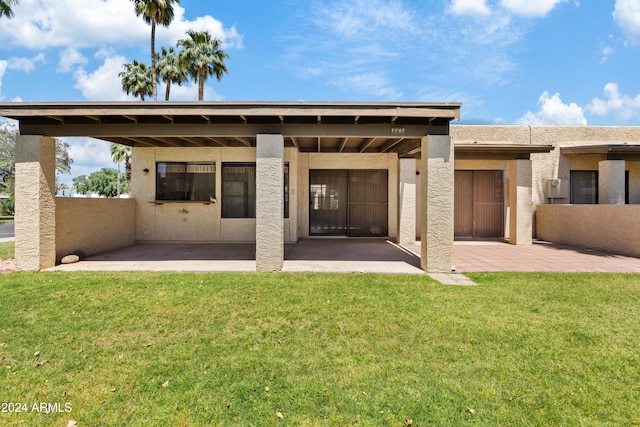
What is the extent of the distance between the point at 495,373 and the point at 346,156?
402 inches

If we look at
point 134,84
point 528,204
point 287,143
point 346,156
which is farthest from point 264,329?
point 134,84

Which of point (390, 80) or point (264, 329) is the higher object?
point (390, 80)

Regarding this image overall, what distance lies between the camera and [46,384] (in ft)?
9.12

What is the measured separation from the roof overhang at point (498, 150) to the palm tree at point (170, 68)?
19.1 meters

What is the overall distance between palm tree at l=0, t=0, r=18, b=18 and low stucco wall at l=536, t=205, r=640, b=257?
22288 mm

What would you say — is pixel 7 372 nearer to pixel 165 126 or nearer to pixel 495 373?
pixel 495 373

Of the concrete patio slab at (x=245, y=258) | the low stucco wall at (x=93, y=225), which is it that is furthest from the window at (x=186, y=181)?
the concrete patio slab at (x=245, y=258)

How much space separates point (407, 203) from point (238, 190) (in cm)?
632

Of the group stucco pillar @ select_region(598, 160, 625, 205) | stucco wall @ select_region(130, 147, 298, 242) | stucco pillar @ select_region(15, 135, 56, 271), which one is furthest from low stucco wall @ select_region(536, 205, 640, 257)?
stucco pillar @ select_region(15, 135, 56, 271)

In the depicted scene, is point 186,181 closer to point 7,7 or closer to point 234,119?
point 234,119

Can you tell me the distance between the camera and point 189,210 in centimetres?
1139

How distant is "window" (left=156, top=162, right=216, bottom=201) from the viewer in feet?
37.6

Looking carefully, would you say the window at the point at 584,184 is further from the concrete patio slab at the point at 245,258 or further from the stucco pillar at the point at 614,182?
the concrete patio slab at the point at 245,258

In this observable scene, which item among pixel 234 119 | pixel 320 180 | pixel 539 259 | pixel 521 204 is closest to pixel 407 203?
pixel 320 180
